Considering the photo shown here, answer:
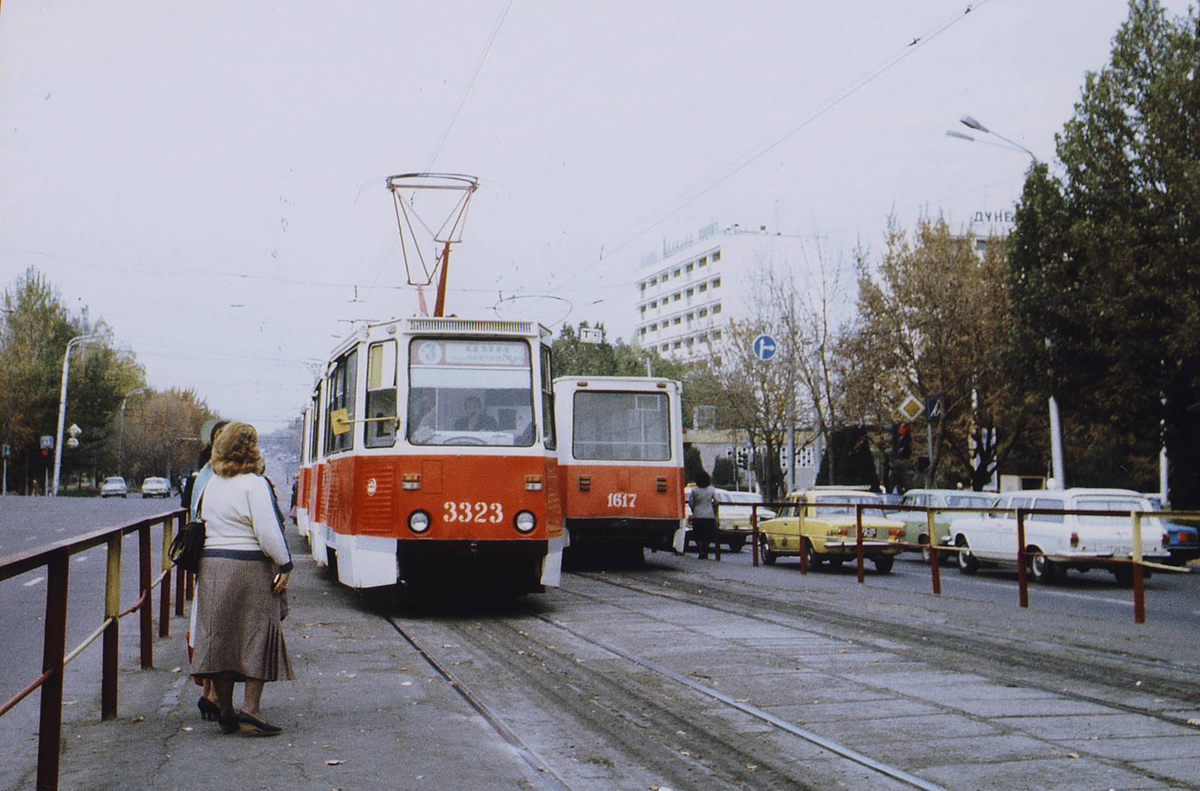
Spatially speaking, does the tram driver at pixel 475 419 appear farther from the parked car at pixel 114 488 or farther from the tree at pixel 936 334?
the parked car at pixel 114 488

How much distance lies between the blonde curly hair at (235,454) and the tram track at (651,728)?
2056mm

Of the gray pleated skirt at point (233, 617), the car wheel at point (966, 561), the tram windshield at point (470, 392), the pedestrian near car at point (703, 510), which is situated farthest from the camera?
the pedestrian near car at point (703, 510)

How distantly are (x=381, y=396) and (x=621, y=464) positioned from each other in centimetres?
828

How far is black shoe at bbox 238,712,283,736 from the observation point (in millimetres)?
7094

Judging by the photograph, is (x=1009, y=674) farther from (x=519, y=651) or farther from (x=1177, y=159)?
(x=1177, y=159)

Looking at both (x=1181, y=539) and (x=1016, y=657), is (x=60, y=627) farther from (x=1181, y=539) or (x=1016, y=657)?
(x=1181, y=539)

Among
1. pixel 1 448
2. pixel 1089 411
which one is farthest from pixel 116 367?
pixel 1089 411

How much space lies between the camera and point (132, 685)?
29.6 ft

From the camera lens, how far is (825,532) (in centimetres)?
2228

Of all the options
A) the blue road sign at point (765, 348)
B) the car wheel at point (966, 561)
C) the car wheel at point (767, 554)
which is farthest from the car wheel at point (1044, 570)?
the blue road sign at point (765, 348)

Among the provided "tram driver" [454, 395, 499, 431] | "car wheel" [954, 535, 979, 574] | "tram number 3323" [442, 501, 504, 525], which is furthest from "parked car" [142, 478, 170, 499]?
"tram number 3323" [442, 501, 504, 525]

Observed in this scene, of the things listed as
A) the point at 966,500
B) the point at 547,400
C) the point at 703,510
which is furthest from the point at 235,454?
the point at 966,500

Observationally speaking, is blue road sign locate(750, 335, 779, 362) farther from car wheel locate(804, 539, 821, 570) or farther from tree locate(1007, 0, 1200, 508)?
car wheel locate(804, 539, 821, 570)

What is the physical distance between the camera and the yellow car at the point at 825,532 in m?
21.9
